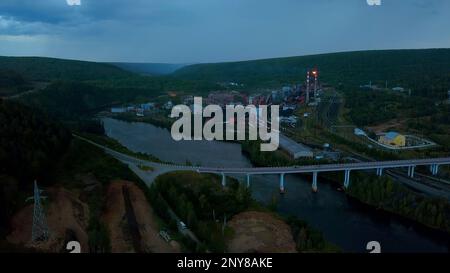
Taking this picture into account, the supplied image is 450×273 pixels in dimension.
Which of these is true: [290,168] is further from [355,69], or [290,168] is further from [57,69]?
[57,69]

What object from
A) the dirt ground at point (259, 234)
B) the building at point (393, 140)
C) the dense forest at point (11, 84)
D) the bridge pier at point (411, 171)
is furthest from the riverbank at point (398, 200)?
the dense forest at point (11, 84)

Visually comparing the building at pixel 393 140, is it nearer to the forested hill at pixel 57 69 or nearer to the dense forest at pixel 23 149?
the dense forest at pixel 23 149

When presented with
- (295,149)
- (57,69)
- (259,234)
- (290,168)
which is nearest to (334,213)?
(290,168)

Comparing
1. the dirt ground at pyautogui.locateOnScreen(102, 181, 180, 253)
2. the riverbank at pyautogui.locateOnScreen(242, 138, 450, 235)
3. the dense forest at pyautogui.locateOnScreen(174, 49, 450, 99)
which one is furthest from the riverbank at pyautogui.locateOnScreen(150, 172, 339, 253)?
the dense forest at pyautogui.locateOnScreen(174, 49, 450, 99)

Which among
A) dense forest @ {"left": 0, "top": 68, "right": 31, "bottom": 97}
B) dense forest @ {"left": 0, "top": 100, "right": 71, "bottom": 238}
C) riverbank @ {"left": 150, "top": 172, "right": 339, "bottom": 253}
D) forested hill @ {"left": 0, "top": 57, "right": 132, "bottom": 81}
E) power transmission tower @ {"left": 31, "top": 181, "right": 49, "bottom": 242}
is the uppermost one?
forested hill @ {"left": 0, "top": 57, "right": 132, "bottom": 81}

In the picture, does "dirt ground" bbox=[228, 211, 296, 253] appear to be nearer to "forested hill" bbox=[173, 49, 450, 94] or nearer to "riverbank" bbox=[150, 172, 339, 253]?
"riverbank" bbox=[150, 172, 339, 253]

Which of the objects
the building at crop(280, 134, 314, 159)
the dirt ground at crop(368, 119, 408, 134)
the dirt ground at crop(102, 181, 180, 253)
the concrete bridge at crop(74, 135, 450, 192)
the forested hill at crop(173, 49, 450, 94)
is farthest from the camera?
the forested hill at crop(173, 49, 450, 94)

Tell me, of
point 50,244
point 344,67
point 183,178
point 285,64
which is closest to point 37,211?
point 50,244
